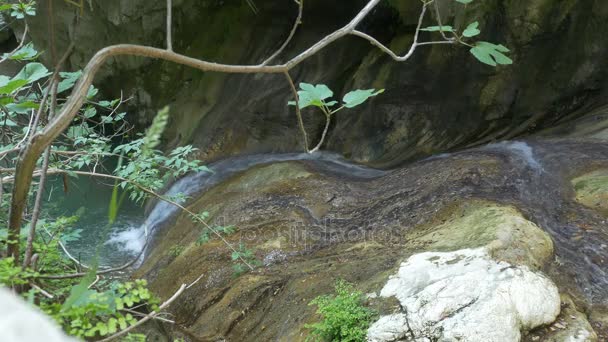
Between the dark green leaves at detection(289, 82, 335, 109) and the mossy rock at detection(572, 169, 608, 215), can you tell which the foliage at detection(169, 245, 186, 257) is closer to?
the mossy rock at detection(572, 169, 608, 215)

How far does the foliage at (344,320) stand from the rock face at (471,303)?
0.29 feet

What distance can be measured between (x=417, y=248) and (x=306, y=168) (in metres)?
3.01

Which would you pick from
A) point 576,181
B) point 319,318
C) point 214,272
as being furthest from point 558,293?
point 214,272

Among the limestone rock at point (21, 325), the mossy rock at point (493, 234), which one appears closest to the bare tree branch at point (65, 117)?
the limestone rock at point (21, 325)

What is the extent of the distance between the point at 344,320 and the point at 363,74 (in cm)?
521

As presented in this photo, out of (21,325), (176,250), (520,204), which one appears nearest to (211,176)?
(176,250)

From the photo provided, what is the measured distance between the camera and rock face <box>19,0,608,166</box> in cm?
671

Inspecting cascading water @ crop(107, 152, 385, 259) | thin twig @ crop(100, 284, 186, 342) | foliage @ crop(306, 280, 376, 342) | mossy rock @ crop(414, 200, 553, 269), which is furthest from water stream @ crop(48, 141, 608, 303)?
foliage @ crop(306, 280, 376, 342)

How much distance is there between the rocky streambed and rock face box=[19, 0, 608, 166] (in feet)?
2.67

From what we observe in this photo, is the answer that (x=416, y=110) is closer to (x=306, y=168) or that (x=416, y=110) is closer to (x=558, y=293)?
(x=306, y=168)

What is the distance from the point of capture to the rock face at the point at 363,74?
22.0 feet

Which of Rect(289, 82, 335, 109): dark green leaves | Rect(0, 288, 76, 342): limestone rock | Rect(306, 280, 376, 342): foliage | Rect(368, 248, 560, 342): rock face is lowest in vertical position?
Rect(306, 280, 376, 342): foliage

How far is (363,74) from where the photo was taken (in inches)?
313

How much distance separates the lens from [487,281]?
323 centimetres
